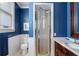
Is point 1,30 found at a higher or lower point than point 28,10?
lower

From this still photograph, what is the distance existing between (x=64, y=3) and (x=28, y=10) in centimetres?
44

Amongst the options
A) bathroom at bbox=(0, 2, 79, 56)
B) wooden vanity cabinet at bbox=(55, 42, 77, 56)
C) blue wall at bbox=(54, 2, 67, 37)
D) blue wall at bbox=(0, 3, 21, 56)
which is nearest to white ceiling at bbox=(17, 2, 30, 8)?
bathroom at bbox=(0, 2, 79, 56)

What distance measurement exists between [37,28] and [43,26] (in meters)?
0.09

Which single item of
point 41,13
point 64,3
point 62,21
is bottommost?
point 62,21

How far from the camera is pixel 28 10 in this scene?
1479 mm

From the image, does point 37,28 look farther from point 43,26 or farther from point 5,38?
point 5,38

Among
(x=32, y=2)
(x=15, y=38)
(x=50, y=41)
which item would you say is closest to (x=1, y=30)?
(x=15, y=38)

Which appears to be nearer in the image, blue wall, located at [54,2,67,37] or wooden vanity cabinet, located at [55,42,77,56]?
wooden vanity cabinet, located at [55,42,77,56]

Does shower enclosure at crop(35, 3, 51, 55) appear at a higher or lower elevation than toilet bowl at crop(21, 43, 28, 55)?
higher

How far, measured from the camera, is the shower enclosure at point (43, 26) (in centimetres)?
151

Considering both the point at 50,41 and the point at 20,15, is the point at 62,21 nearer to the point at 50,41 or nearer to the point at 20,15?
the point at 50,41

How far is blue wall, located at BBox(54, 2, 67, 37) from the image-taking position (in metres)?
1.51

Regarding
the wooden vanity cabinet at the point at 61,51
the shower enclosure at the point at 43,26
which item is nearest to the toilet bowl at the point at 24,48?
the shower enclosure at the point at 43,26

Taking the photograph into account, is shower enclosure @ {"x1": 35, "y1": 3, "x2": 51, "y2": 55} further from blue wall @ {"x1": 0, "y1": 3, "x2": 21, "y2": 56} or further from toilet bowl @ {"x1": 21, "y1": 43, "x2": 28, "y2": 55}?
blue wall @ {"x1": 0, "y1": 3, "x2": 21, "y2": 56}
